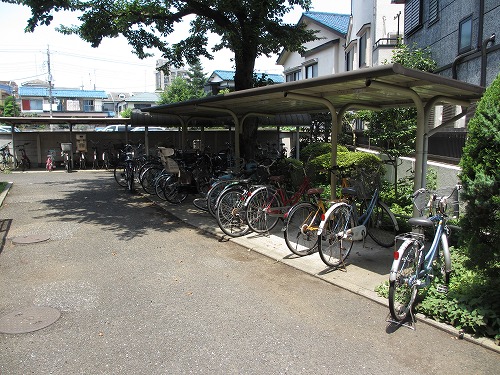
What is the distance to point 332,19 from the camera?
27156mm

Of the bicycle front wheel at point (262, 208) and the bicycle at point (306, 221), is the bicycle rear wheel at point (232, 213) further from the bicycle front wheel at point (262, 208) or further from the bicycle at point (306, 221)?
the bicycle at point (306, 221)

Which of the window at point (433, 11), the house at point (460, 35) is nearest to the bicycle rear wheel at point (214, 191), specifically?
the house at point (460, 35)

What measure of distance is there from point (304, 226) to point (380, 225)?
70.7 inches

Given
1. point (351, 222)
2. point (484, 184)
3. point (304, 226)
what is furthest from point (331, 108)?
point (484, 184)

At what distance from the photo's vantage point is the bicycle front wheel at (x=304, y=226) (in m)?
5.41

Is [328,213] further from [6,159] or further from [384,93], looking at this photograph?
[6,159]

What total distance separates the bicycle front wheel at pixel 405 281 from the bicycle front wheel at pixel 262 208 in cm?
298

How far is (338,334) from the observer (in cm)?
360

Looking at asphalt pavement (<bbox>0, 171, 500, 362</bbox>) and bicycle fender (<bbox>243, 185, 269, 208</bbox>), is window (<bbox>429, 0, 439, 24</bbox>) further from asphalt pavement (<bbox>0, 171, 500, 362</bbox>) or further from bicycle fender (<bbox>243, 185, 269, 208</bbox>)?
bicycle fender (<bbox>243, 185, 269, 208</bbox>)

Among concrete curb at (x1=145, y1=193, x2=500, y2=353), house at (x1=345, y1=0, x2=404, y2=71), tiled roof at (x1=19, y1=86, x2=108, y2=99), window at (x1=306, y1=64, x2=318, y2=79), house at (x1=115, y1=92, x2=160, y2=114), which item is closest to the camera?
concrete curb at (x1=145, y1=193, x2=500, y2=353)

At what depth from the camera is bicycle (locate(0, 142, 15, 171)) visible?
17.8m

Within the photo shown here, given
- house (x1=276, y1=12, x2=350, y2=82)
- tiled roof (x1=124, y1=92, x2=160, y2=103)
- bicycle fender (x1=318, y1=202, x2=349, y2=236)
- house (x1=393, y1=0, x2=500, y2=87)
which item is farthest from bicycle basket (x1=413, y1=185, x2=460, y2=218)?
tiled roof (x1=124, y1=92, x2=160, y2=103)

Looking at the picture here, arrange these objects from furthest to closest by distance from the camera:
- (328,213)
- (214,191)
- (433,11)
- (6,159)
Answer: (6,159)
(433,11)
(214,191)
(328,213)

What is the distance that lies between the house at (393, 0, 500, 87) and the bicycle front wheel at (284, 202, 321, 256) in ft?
18.9
